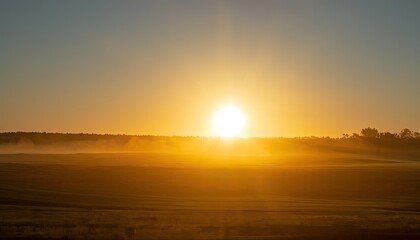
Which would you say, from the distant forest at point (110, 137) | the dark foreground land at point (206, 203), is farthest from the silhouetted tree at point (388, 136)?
the dark foreground land at point (206, 203)

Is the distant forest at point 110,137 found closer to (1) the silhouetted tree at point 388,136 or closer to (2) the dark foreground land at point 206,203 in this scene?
(1) the silhouetted tree at point 388,136

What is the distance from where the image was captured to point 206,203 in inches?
1414

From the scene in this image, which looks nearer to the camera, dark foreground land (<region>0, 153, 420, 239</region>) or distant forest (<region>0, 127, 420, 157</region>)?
dark foreground land (<region>0, 153, 420, 239</region>)

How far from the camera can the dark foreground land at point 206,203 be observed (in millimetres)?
22438

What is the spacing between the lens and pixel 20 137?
137 metres

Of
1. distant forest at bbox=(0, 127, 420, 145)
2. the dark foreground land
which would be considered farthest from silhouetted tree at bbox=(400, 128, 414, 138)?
the dark foreground land

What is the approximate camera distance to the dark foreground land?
22.4 m

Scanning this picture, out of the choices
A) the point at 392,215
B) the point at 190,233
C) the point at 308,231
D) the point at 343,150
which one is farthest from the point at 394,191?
the point at 343,150

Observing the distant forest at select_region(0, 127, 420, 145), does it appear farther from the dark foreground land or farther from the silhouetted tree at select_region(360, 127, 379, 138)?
the dark foreground land

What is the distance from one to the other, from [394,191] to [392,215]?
1499cm

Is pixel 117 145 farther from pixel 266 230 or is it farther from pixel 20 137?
pixel 266 230

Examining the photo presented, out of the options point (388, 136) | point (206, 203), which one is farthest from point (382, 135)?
point (206, 203)

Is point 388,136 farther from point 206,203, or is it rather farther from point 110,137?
point 206,203

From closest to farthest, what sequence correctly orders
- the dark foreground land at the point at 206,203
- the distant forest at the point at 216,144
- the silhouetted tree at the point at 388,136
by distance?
the dark foreground land at the point at 206,203 < the distant forest at the point at 216,144 < the silhouetted tree at the point at 388,136
